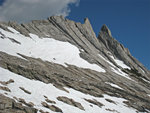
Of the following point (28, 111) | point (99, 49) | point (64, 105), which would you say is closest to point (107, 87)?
point (64, 105)

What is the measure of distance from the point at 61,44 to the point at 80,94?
30.6 metres

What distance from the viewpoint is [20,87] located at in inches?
1027

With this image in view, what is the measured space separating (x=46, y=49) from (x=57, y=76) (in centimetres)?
1826

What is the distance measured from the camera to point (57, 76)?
3722 centimetres

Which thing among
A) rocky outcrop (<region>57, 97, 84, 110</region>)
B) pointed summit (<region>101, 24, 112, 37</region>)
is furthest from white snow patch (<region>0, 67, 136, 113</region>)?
pointed summit (<region>101, 24, 112, 37</region>)

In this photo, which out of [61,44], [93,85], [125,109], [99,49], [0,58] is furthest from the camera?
[99,49]

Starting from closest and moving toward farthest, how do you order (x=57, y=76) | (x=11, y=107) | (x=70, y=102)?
(x=11, y=107)
(x=70, y=102)
(x=57, y=76)

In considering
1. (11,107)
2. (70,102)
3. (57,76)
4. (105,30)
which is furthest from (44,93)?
(105,30)

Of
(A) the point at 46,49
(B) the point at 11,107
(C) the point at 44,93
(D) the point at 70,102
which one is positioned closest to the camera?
(B) the point at 11,107

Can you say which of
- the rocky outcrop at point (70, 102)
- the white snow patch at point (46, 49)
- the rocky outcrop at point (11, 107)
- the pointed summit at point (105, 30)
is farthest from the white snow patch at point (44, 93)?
the pointed summit at point (105, 30)

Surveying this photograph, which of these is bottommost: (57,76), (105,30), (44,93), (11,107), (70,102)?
(11,107)

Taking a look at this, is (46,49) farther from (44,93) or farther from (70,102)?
(70,102)

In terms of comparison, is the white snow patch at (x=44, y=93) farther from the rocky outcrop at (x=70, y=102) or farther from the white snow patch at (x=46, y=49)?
the white snow patch at (x=46, y=49)

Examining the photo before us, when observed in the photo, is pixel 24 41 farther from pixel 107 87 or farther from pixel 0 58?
pixel 107 87
